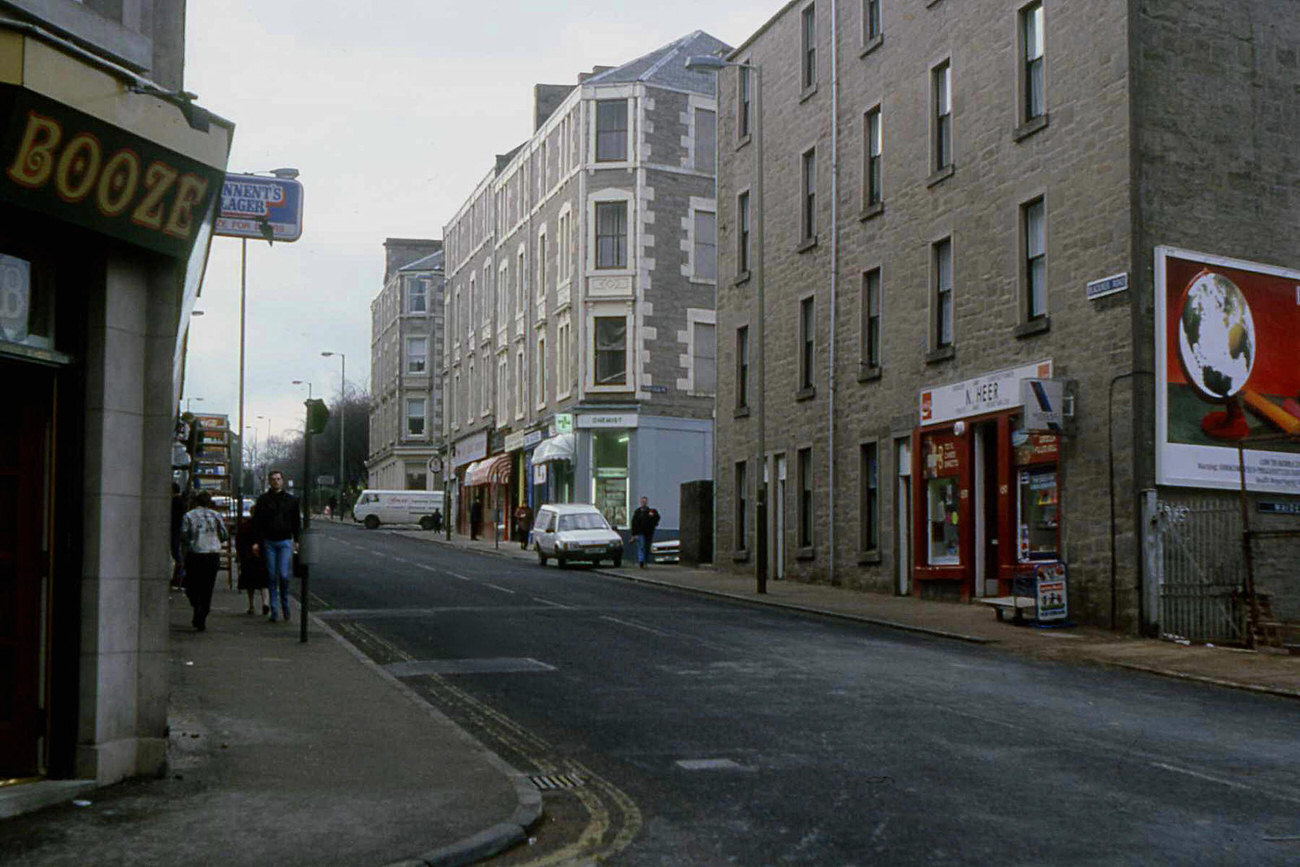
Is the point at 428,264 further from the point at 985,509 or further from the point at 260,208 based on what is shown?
the point at 260,208

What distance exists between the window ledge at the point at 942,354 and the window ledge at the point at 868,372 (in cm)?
236

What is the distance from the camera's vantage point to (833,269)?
31.5m

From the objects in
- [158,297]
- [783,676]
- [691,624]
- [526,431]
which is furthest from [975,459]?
[526,431]

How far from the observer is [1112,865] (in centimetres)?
670

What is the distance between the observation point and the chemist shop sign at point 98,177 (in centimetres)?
757

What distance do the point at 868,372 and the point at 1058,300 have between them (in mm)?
7196

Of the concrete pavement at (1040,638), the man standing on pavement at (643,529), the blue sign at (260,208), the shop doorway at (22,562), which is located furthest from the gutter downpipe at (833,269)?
the shop doorway at (22,562)

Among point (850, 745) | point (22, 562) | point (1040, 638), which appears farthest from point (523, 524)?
point (22, 562)

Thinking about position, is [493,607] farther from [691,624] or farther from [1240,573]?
[1240,573]

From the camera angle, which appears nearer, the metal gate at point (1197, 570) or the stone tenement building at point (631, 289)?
the metal gate at point (1197, 570)

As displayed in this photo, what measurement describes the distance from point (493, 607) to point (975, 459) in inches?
354

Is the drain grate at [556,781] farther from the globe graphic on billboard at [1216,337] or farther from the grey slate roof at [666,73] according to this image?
the grey slate roof at [666,73]

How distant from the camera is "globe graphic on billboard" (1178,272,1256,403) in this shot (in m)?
21.3

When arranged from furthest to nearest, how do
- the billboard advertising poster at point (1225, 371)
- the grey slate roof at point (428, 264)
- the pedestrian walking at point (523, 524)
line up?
the grey slate roof at point (428, 264), the pedestrian walking at point (523, 524), the billboard advertising poster at point (1225, 371)
